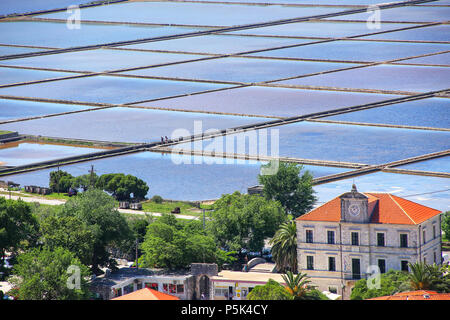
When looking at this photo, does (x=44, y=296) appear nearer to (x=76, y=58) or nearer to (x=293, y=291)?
(x=293, y=291)

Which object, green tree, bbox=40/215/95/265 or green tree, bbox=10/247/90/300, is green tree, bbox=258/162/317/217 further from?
green tree, bbox=10/247/90/300

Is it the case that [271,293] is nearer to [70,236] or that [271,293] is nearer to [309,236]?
[309,236]

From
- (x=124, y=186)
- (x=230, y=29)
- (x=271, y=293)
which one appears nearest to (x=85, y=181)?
(x=124, y=186)

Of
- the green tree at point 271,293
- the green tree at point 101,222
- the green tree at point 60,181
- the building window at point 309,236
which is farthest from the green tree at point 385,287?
the green tree at point 60,181

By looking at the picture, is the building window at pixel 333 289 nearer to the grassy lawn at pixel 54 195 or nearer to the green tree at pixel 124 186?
the green tree at pixel 124 186

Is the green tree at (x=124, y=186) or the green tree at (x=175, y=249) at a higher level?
the green tree at (x=124, y=186)

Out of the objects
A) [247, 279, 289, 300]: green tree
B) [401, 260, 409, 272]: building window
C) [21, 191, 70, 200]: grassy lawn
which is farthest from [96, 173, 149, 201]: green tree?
[247, 279, 289, 300]: green tree

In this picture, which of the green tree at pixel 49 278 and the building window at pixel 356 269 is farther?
the building window at pixel 356 269
